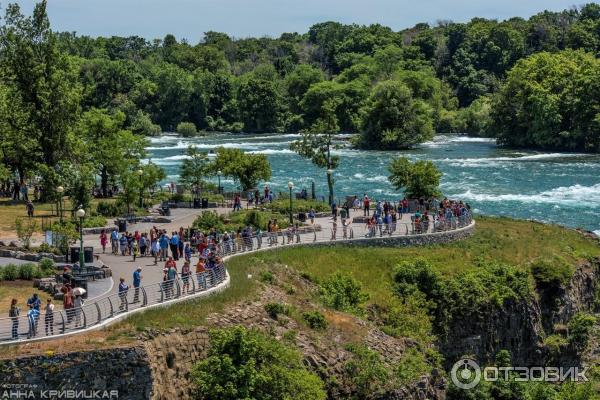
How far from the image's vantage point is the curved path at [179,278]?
25625 millimetres

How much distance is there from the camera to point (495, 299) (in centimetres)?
3891

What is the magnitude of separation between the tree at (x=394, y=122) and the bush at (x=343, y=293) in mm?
77777

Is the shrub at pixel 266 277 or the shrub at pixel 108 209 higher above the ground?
the shrub at pixel 108 209

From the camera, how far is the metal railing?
24766 millimetres

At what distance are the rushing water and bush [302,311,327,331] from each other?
3337 cm

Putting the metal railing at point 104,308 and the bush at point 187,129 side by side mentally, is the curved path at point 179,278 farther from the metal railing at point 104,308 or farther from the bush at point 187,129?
the bush at point 187,129

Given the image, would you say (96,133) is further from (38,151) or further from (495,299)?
(495,299)

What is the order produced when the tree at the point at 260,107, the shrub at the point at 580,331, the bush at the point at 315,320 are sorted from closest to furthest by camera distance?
the bush at the point at 315,320 → the shrub at the point at 580,331 → the tree at the point at 260,107

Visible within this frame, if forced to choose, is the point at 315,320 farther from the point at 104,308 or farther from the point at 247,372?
the point at 104,308

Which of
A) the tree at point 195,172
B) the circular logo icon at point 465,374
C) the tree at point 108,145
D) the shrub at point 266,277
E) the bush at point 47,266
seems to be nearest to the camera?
the bush at point 47,266

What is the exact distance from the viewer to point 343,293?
119 feet

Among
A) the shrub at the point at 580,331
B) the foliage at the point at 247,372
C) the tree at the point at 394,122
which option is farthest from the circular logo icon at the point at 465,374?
the tree at the point at 394,122

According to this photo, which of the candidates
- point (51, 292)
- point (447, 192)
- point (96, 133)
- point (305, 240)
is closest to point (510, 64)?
point (447, 192)

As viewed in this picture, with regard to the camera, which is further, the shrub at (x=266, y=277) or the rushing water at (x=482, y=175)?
the rushing water at (x=482, y=175)
